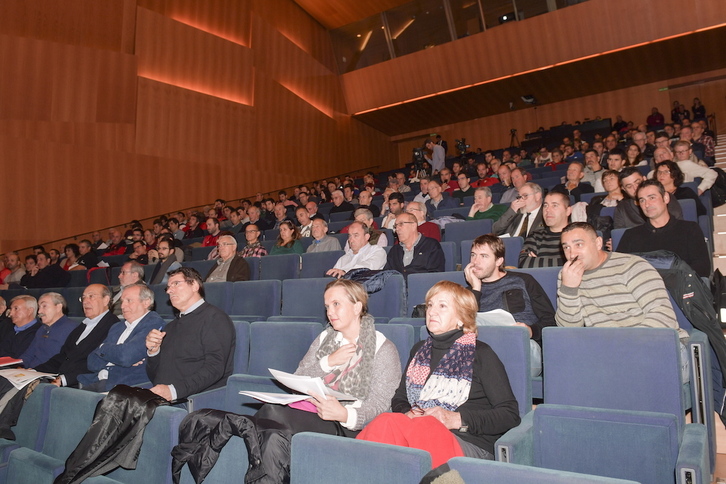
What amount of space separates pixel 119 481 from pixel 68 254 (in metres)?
5.15

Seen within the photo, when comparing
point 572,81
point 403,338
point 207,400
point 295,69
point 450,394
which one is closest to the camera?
point 450,394

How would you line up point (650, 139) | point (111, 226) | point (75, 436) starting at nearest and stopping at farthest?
point (75, 436), point (650, 139), point (111, 226)

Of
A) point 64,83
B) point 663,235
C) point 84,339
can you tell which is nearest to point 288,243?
point 84,339

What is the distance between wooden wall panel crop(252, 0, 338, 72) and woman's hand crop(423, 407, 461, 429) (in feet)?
30.7

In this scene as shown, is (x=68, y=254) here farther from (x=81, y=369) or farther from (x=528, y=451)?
(x=528, y=451)

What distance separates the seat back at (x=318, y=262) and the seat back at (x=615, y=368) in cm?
216

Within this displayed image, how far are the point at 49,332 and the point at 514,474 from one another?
2.90m

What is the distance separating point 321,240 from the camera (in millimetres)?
4188

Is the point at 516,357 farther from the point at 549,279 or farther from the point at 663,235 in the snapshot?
the point at 663,235

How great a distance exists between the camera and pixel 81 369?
108 inches

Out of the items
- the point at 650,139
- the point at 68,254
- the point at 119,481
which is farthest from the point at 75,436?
the point at 650,139

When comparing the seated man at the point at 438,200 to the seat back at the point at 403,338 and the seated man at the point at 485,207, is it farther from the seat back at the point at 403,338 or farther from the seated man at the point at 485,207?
the seat back at the point at 403,338

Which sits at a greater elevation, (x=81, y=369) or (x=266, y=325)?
(x=266, y=325)

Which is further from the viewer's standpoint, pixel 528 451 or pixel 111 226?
pixel 111 226
